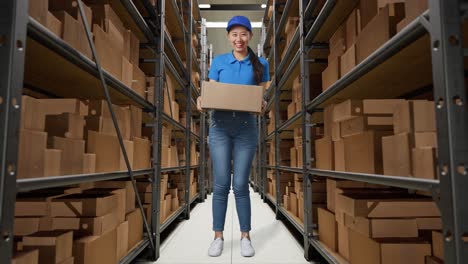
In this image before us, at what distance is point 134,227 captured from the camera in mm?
1890

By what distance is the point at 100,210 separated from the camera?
55.4 inches

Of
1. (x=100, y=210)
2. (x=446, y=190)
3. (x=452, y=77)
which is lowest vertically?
(x=100, y=210)

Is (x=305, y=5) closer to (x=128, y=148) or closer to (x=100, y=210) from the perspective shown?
(x=128, y=148)

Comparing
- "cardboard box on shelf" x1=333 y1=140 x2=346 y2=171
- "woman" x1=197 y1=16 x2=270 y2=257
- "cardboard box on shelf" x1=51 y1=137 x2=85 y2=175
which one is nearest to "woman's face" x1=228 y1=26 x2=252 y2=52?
"woman" x1=197 y1=16 x2=270 y2=257

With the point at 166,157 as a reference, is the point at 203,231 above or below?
below

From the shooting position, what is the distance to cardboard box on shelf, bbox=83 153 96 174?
1.28 meters

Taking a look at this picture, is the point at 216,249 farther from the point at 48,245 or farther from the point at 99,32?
the point at 99,32

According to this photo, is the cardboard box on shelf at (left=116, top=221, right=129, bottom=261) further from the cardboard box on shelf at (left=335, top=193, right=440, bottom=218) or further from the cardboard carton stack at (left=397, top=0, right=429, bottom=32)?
the cardboard carton stack at (left=397, top=0, right=429, bottom=32)

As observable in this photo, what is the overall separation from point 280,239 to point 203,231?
670mm

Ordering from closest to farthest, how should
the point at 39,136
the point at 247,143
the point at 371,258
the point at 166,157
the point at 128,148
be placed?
the point at 39,136 < the point at 371,258 < the point at 128,148 < the point at 247,143 < the point at 166,157

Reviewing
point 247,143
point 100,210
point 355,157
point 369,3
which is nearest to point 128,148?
point 100,210

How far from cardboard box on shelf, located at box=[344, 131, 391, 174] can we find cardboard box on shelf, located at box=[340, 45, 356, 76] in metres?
0.35

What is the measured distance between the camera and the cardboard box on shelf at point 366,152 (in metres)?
1.27

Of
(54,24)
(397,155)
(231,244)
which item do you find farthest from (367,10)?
(231,244)
